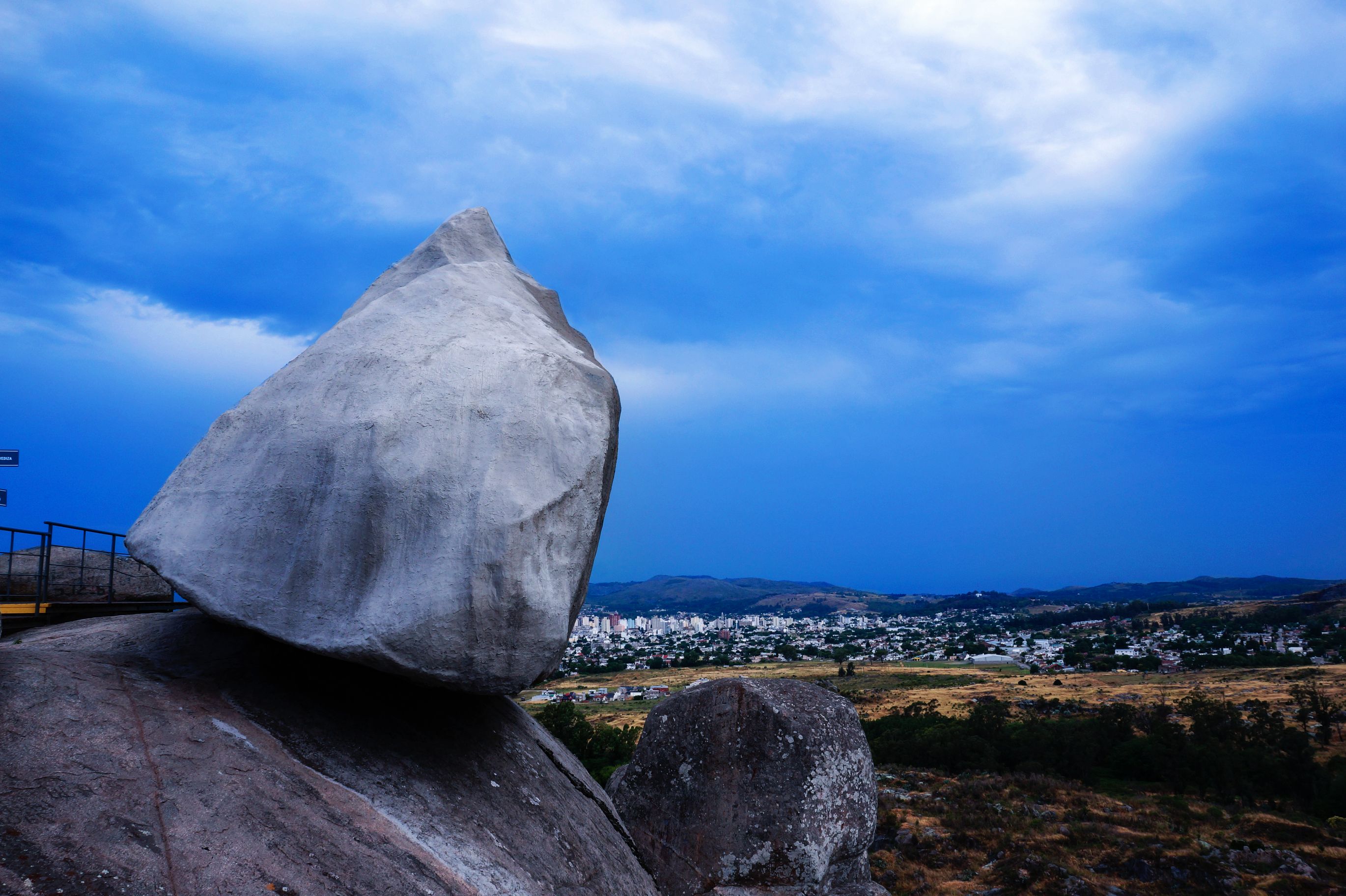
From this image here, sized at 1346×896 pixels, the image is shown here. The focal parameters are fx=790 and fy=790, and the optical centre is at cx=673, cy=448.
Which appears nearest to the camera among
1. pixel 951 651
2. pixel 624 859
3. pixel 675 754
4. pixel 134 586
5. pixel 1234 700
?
pixel 624 859

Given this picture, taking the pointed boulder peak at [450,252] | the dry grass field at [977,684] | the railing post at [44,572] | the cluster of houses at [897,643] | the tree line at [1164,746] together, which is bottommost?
the cluster of houses at [897,643]

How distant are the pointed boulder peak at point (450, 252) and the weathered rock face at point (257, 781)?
3.37 m

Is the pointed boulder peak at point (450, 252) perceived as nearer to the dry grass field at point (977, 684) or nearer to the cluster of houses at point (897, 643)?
the dry grass field at point (977, 684)

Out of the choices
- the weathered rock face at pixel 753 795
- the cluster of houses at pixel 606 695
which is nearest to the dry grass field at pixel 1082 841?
the weathered rock face at pixel 753 795

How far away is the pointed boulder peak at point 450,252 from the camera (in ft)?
26.4

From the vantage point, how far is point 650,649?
116938 mm

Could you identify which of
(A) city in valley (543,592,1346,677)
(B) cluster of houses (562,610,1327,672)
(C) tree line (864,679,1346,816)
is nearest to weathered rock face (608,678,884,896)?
(C) tree line (864,679,1346,816)

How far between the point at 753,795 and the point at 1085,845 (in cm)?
1884

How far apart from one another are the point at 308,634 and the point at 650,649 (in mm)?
115543

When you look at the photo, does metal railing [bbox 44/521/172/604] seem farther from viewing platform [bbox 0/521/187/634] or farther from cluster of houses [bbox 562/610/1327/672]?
cluster of houses [bbox 562/610/1327/672]

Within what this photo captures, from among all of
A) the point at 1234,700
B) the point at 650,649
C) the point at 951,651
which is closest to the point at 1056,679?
the point at 1234,700

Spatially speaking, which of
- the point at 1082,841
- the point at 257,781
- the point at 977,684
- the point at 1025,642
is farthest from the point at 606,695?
the point at 1025,642

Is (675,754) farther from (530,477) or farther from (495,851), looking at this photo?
(530,477)

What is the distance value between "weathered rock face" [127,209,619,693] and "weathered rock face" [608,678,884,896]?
7108mm
